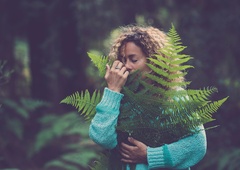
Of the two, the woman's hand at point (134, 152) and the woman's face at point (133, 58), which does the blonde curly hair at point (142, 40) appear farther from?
the woman's hand at point (134, 152)

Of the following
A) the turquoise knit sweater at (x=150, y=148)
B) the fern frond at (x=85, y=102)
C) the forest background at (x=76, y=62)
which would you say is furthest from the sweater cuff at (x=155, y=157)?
the forest background at (x=76, y=62)

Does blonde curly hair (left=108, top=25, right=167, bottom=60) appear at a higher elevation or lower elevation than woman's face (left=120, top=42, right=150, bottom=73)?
higher

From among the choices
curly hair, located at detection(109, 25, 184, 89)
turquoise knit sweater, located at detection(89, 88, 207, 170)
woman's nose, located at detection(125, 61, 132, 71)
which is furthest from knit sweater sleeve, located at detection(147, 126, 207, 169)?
woman's nose, located at detection(125, 61, 132, 71)

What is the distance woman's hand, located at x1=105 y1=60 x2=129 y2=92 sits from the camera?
271 cm

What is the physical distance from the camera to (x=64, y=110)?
912 cm

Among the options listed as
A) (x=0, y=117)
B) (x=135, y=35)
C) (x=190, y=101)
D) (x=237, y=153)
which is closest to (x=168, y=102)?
(x=190, y=101)

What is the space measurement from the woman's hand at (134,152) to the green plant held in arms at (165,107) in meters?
0.04

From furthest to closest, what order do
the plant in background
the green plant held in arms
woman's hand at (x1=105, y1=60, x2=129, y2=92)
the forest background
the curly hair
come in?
the forest background < the plant in background < the curly hair < woman's hand at (x1=105, y1=60, x2=129, y2=92) < the green plant held in arms

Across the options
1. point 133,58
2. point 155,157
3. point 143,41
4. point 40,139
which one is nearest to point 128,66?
point 133,58

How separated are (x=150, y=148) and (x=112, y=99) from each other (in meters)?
0.36

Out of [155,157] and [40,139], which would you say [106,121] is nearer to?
[155,157]

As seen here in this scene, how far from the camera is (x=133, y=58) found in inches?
111

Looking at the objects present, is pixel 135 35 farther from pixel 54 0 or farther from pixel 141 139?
pixel 54 0

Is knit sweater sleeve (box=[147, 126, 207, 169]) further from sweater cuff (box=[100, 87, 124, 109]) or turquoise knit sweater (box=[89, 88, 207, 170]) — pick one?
sweater cuff (box=[100, 87, 124, 109])
